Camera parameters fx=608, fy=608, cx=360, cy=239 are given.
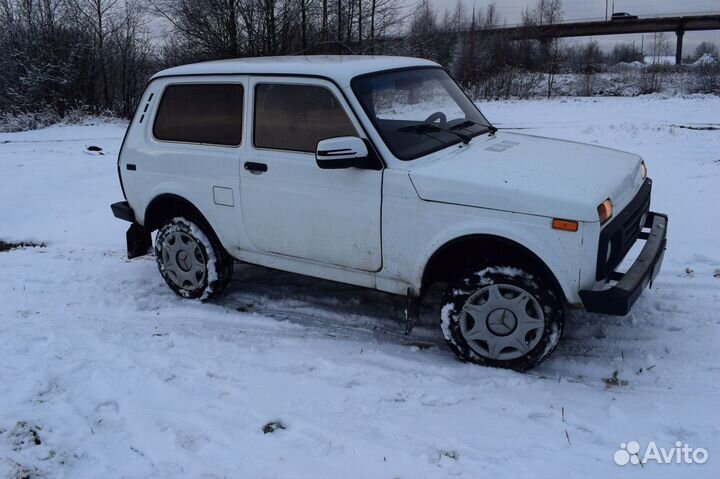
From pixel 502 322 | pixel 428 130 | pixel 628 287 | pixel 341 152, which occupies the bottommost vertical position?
pixel 502 322

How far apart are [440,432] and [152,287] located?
351 cm

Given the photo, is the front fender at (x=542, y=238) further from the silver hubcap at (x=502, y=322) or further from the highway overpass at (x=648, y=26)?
the highway overpass at (x=648, y=26)

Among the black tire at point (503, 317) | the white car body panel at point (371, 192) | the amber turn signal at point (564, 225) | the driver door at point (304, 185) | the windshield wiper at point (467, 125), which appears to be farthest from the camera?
the windshield wiper at point (467, 125)

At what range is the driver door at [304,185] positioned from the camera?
422cm

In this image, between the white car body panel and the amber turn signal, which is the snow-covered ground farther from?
the amber turn signal

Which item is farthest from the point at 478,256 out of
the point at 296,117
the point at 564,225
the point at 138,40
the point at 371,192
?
the point at 138,40

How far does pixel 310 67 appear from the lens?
4.48 meters

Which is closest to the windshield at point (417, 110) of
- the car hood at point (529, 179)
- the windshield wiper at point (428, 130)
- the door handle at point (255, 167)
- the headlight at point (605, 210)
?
the windshield wiper at point (428, 130)

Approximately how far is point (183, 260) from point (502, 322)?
9.50 feet

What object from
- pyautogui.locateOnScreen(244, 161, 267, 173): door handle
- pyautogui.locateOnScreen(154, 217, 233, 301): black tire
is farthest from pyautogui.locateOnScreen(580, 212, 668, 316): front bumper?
pyautogui.locateOnScreen(154, 217, 233, 301): black tire

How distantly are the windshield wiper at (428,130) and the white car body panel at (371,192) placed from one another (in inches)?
6.0

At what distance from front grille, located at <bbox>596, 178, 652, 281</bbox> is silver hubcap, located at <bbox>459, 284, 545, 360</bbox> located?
47 cm

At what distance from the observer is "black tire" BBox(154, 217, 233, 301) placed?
5.20m

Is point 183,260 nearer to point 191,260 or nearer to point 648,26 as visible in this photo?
point 191,260
